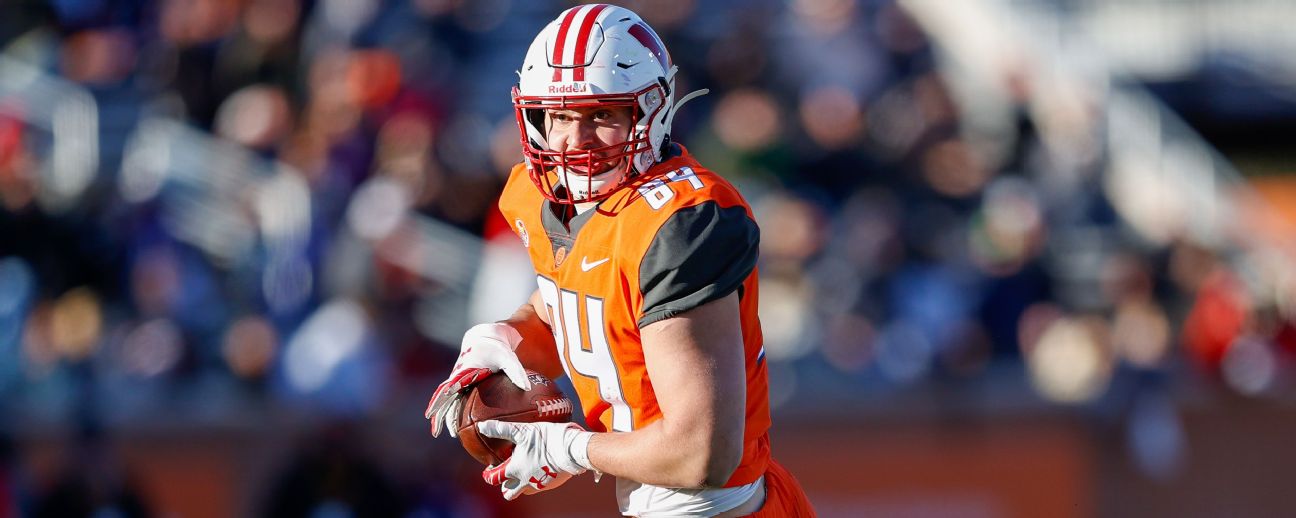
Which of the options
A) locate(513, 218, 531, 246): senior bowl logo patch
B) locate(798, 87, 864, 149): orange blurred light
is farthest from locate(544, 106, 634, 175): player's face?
locate(798, 87, 864, 149): orange blurred light

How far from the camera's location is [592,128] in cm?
321

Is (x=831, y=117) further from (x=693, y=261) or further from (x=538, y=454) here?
(x=693, y=261)

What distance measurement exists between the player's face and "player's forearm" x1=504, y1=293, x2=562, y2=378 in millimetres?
539

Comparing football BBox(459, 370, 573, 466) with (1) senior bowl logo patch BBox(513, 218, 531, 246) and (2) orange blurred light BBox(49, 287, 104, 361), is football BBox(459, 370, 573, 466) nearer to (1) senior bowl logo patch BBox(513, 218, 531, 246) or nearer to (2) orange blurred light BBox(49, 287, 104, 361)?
(1) senior bowl logo patch BBox(513, 218, 531, 246)

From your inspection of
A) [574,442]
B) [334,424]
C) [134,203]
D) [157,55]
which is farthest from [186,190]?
[574,442]

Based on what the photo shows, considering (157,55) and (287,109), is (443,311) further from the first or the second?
(157,55)

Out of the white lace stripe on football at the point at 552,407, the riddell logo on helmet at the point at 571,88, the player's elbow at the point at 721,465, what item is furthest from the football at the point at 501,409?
the riddell logo on helmet at the point at 571,88

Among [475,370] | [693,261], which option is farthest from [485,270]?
[693,261]

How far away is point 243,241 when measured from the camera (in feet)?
25.3

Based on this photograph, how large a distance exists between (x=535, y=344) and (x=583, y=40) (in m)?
0.78

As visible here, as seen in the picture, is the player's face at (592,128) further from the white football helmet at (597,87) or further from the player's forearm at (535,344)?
the player's forearm at (535,344)

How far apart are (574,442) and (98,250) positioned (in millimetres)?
4962

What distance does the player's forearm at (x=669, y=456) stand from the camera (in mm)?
2945

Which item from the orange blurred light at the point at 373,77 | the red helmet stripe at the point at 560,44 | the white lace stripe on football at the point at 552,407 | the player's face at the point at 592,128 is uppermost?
the red helmet stripe at the point at 560,44
